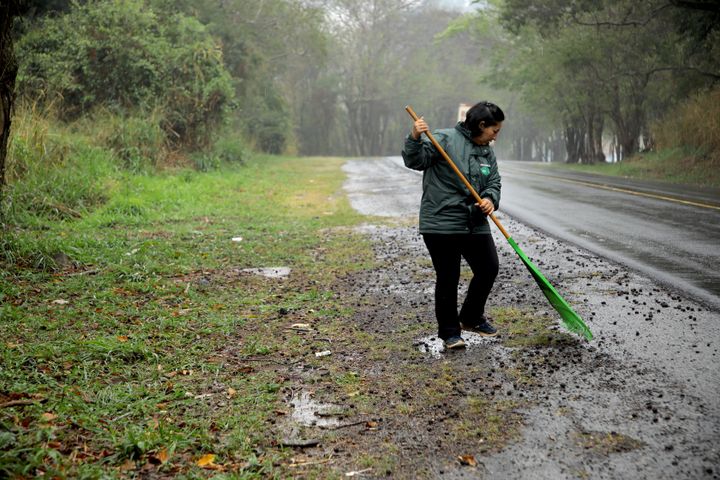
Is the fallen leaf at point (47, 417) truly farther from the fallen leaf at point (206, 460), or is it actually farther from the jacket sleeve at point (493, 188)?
the jacket sleeve at point (493, 188)

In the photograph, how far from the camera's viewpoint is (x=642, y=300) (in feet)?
23.2

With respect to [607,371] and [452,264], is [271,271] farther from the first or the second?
[607,371]

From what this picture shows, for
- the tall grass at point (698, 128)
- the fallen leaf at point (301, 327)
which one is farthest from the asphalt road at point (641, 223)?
the tall grass at point (698, 128)

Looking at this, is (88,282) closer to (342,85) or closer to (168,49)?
(168,49)

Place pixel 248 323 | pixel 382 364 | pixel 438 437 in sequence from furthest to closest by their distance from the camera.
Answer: pixel 248 323, pixel 382 364, pixel 438 437

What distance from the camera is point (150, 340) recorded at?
240 inches

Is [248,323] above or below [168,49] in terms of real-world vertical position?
below

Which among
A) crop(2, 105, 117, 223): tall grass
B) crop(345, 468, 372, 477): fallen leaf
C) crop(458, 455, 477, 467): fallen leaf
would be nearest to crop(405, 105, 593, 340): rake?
crop(458, 455, 477, 467): fallen leaf

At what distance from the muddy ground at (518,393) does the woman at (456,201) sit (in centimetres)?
54

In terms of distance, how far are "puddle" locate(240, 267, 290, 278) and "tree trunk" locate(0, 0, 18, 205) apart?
313cm

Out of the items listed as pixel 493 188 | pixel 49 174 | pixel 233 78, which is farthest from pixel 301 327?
pixel 233 78

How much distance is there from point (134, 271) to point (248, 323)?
2345 mm

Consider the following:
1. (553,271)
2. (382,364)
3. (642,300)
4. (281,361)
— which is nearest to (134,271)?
(281,361)

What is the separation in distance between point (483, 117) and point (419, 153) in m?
0.57
